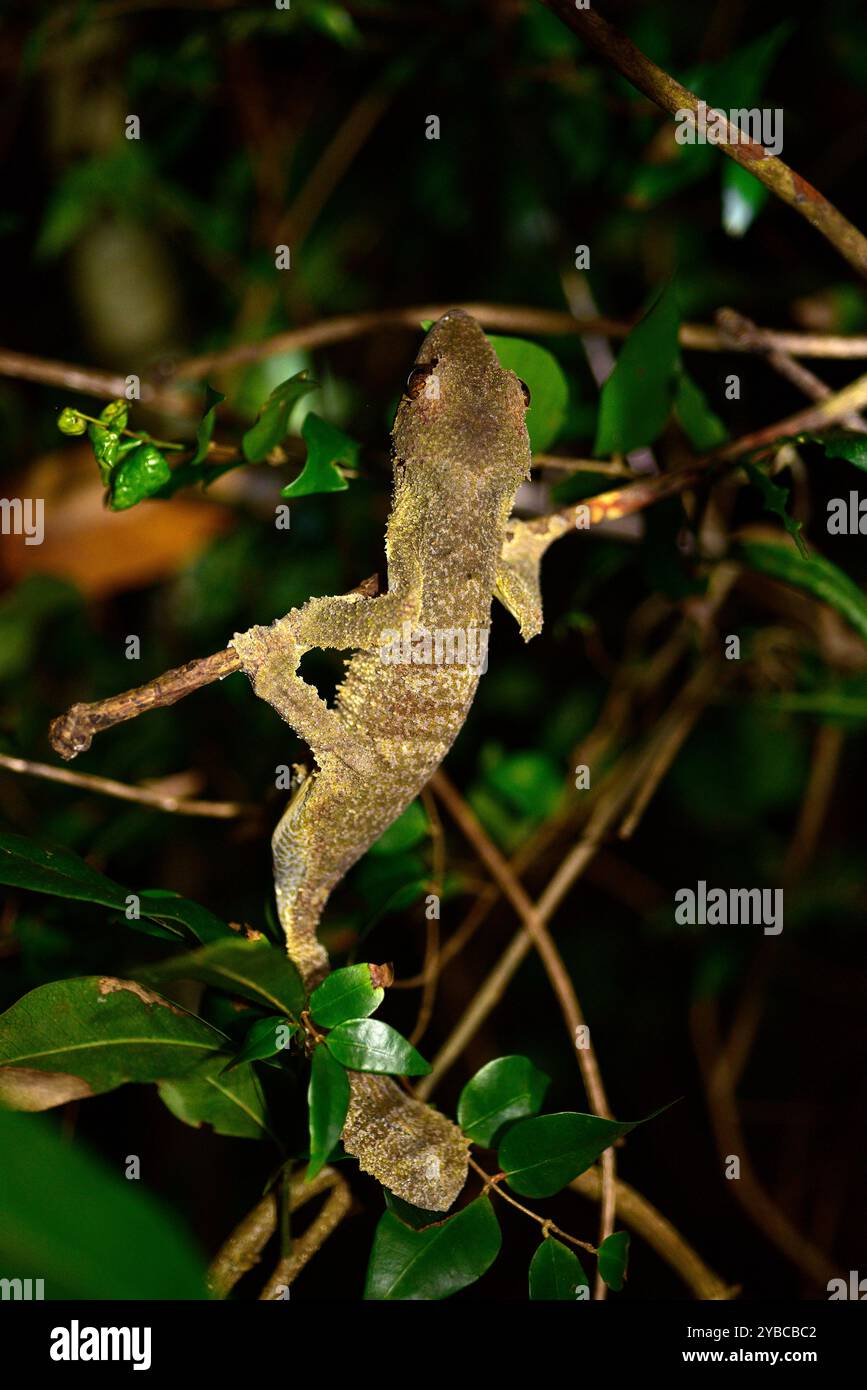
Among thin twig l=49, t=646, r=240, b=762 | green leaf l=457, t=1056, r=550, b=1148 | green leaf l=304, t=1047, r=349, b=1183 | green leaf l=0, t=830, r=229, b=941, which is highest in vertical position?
thin twig l=49, t=646, r=240, b=762

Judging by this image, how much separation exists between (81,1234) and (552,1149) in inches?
28.7

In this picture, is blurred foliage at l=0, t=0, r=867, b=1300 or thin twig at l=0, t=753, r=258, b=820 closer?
thin twig at l=0, t=753, r=258, b=820

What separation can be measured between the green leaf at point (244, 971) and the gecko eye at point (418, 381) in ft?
2.65

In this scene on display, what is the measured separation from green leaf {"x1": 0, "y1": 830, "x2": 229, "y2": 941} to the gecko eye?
0.79 metres

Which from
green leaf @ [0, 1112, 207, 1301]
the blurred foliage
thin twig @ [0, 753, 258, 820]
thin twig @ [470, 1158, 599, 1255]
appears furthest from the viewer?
the blurred foliage

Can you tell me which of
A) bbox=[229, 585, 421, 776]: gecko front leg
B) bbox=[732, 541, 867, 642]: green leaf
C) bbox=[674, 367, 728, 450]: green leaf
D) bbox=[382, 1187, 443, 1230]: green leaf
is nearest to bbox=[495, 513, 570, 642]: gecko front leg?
bbox=[229, 585, 421, 776]: gecko front leg

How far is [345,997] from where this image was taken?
127 centimetres

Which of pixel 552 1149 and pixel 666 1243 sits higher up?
pixel 552 1149

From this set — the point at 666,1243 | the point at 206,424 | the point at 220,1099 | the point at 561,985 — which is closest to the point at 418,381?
the point at 206,424

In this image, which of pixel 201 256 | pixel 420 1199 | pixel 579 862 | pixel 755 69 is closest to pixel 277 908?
pixel 420 1199

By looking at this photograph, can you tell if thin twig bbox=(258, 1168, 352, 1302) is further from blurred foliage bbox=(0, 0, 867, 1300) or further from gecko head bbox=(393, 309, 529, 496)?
gecko head bbox=(393, 309, 529, 496)

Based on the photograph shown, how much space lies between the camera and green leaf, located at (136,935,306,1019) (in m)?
1.03

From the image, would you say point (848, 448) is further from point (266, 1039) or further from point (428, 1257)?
point (428, 1257)
